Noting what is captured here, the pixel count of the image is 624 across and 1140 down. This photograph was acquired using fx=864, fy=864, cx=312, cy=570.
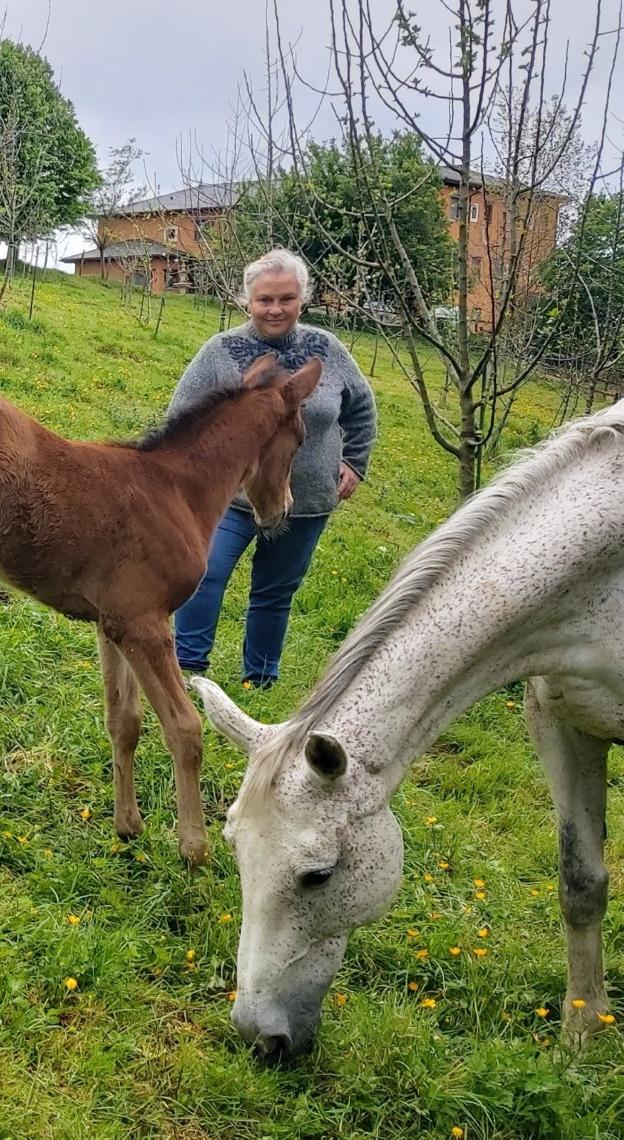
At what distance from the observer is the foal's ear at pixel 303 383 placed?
3.84 m

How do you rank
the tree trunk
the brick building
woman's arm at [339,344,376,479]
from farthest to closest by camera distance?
the brick building < the tree trunk < woman's arm at [339,344,376,479]

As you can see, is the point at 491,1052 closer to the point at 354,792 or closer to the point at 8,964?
the point at 354,792

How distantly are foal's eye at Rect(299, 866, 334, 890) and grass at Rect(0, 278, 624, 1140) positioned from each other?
2.13ft

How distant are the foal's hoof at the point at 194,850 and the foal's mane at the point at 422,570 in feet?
4.22

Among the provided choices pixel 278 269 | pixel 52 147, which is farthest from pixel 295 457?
pixel 52 147

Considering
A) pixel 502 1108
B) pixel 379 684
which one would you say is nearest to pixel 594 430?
pixel 379 684

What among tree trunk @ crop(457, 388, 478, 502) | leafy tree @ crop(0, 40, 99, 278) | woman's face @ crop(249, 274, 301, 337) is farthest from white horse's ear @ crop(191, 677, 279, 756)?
leafy tree @ crop(0, 40, 99, 278)

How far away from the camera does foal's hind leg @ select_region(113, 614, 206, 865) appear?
322 cm

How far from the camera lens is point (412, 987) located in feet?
9.36

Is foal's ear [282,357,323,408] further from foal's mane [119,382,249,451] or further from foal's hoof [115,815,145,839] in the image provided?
foal's hoof [115,815,145,839]

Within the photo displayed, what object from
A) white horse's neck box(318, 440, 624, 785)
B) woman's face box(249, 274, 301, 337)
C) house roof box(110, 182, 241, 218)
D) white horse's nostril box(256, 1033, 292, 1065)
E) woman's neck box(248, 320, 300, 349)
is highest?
house roof box(110, 182, 241, 218)

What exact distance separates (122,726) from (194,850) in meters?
0.57

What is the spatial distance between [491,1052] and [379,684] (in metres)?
1.25

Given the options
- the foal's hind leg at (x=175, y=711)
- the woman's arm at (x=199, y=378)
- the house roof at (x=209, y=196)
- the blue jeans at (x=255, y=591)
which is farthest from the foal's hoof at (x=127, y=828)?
the house roof at (x=209, y=196)
